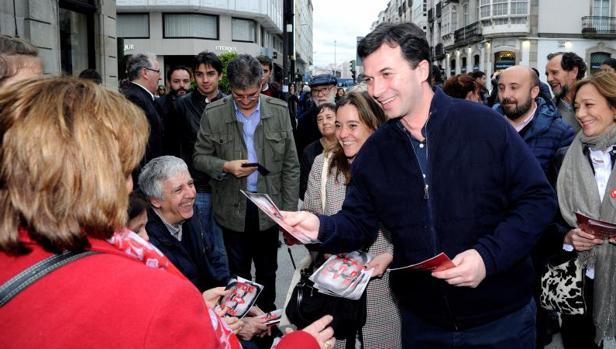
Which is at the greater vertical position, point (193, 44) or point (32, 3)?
point (193, 44)

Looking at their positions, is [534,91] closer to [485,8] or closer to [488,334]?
[488,334]

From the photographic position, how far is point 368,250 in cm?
332

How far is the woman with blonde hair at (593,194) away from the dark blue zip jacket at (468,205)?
48.8 inches

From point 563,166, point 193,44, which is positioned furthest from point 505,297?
point 193,44

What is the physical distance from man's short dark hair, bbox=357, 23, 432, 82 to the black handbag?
4.26ft

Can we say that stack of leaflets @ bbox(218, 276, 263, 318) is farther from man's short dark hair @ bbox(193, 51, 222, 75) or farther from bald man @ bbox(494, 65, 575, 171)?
man's short dark hair @ bbox(193, 51, 222, 75)

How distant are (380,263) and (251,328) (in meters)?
1.10

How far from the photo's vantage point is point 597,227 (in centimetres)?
312

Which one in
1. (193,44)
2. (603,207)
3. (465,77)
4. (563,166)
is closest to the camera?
(603,207)

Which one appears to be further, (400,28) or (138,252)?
(400,28)

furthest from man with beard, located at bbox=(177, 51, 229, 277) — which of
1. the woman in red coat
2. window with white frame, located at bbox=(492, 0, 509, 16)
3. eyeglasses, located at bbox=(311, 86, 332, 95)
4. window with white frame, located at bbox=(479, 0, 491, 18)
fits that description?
window with white frame, located at bbox=(479, 0, 491, 18)

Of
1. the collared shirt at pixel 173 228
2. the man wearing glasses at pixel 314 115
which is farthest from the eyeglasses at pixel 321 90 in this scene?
the collared shirt at pixel 173 228

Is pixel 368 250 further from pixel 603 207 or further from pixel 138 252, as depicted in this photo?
pixel 138 252

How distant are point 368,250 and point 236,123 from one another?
77.8 inches
